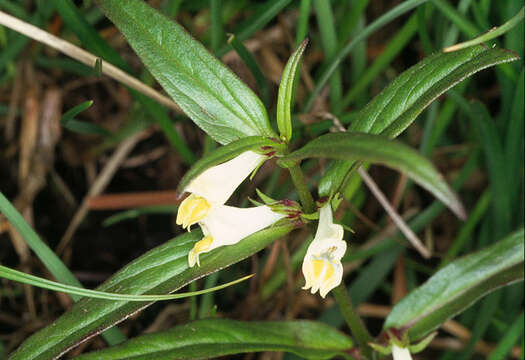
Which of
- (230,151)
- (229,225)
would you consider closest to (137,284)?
(229,225)

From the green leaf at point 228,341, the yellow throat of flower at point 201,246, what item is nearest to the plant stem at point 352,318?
the green leaf at point 228,341

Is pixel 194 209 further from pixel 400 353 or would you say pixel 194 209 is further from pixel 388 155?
pixel 400 353

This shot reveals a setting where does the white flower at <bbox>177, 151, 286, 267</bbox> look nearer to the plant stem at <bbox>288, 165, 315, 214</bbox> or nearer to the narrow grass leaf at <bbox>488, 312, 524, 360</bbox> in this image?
the plant stem at <bbox>288, 165, 315, 214</bbox>

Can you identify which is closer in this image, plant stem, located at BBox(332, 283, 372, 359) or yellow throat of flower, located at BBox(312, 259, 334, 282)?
yellow throat of flower, located at BBox(312, 259, 334, 282)

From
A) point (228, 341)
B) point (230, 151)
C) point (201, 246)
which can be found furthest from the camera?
point (228, 341)

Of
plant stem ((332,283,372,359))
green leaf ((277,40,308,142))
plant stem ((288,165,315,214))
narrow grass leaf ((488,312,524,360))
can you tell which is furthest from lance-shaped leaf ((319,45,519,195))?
narrow grass leaf ((488,312,524,360))

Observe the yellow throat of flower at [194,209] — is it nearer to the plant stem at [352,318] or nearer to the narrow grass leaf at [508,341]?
the plant stem at [352,318]
